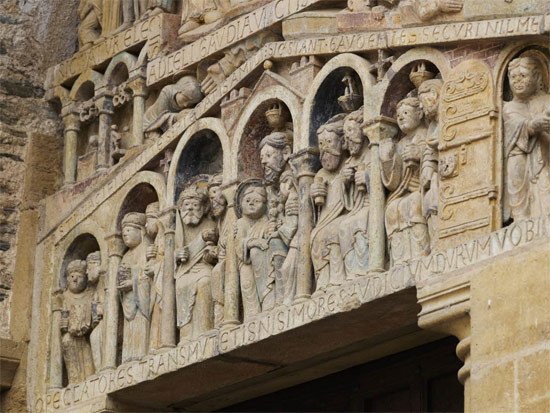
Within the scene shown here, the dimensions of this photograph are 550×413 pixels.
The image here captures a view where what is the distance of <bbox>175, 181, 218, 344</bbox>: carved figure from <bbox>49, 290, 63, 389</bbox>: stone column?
95 centimetres

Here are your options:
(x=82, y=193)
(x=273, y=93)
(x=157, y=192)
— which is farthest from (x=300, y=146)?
(x=82, y=193)

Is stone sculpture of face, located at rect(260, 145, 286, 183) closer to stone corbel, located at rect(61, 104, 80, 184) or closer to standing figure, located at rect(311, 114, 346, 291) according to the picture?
standing figure, located at rect(311, 114, 346, 291)

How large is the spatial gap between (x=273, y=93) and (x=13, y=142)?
1895 mm

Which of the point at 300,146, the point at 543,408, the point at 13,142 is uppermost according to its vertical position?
the point at 13,142

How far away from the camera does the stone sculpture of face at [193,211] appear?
32.2 feet

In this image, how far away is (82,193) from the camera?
1066cm

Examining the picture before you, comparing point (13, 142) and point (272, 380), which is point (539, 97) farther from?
point (13, 142)

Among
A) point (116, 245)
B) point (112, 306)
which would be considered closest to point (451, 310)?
point (112, 306)

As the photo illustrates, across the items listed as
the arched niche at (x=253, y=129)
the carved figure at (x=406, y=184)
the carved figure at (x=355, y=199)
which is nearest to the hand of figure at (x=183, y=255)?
the arched niche at (x=253, y=129)

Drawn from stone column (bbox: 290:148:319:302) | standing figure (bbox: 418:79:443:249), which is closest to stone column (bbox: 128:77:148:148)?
stone column (bbox: 290:148:319:302)

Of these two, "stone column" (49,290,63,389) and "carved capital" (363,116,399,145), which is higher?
"carved capital" (363,116,399,145)

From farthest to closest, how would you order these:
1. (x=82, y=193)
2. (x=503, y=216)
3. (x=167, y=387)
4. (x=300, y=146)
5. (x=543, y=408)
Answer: (x=82, y=193) → (x=167, y=387) → (x=300, y=146) → (x=503, y=216) → (x=543, y=408)

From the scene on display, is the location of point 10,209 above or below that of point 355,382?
above

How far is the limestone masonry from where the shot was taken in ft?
27.1
